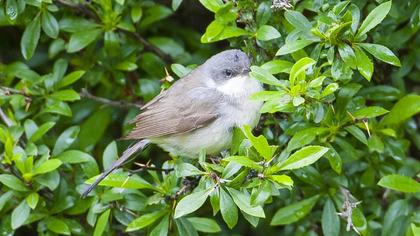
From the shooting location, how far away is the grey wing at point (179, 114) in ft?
13.4

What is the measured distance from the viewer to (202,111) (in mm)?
4090

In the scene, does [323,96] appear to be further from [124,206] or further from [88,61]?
[88,61]

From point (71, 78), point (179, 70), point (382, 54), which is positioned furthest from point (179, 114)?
point (382, 54)

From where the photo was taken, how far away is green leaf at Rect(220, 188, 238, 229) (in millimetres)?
3404

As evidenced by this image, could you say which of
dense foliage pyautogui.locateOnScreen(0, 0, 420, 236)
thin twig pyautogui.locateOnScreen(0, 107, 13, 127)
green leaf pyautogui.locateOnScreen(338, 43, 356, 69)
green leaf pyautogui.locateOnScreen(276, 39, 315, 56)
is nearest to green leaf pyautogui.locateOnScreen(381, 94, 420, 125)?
dense foliage pyautogui.locateOnScreen(0, 0, 420, 236)

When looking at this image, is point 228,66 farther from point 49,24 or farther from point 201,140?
point 49,24

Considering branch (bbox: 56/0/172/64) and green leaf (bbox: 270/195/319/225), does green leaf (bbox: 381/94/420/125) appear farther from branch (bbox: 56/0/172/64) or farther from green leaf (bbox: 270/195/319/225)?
branch (bbox: 56/0/172/64)

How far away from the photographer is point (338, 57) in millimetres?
3561

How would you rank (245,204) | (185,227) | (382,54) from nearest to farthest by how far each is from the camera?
(245,204)
(382,54)
(185,227)

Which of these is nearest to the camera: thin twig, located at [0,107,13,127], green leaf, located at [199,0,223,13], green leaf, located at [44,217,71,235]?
green leaf, located at [199,0,223,13]

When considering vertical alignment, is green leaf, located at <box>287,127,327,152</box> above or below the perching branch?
above

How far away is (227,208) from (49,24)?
64.3 inches

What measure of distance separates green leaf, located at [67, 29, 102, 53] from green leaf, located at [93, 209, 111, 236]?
0.99 metres

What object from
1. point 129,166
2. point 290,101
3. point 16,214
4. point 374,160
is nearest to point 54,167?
point 16,214
